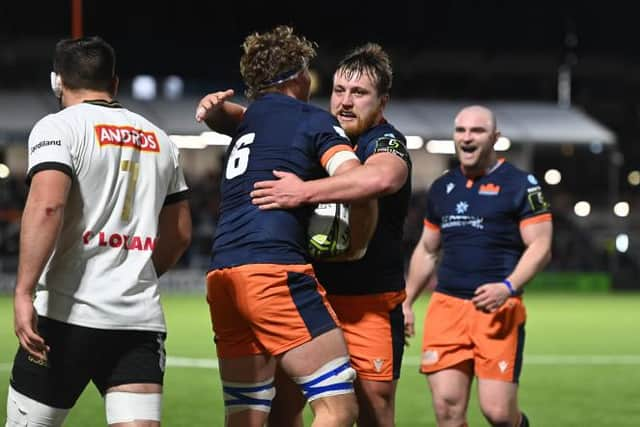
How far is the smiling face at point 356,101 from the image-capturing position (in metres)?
5.90

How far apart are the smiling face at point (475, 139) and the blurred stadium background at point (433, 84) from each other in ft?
52.2

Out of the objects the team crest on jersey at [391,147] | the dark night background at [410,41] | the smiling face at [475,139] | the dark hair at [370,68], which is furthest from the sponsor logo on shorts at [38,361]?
the dark night background at [410,41]

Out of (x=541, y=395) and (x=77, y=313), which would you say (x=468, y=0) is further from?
(x=77, y=313)

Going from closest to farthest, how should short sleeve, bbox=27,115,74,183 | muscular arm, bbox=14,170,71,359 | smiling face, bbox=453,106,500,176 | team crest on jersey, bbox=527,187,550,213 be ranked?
muscular arm, bbox=14,170,71,359
short sleeve, bbox=27,115,74,183
team crest on jersey, bbox=527,187,550,213
smiling face, bbox=453,106,500,176

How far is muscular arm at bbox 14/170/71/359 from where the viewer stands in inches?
183

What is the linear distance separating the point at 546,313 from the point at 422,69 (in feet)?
68.5

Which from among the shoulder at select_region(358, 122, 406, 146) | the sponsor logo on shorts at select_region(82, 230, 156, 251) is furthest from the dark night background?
the sponsor logo on shorts at select_region(82, 230, 156, 251)

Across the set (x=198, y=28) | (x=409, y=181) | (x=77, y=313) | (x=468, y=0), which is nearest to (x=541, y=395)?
(x=409, y=181)

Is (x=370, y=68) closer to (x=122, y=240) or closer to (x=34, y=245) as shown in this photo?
(x=122, y=240)

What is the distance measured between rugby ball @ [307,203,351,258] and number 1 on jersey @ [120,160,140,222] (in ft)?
2.68

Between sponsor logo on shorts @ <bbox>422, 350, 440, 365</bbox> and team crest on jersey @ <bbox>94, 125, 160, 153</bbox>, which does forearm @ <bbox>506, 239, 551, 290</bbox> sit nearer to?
sponsor logo on shorts @ <bbox>422, 350, 440, 365</bbox>

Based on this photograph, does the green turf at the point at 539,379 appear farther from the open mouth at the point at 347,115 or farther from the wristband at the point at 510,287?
the open mouth at the point at 347,115

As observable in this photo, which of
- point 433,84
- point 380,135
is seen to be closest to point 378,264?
point 380,135

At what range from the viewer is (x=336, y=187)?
5.10 meters
